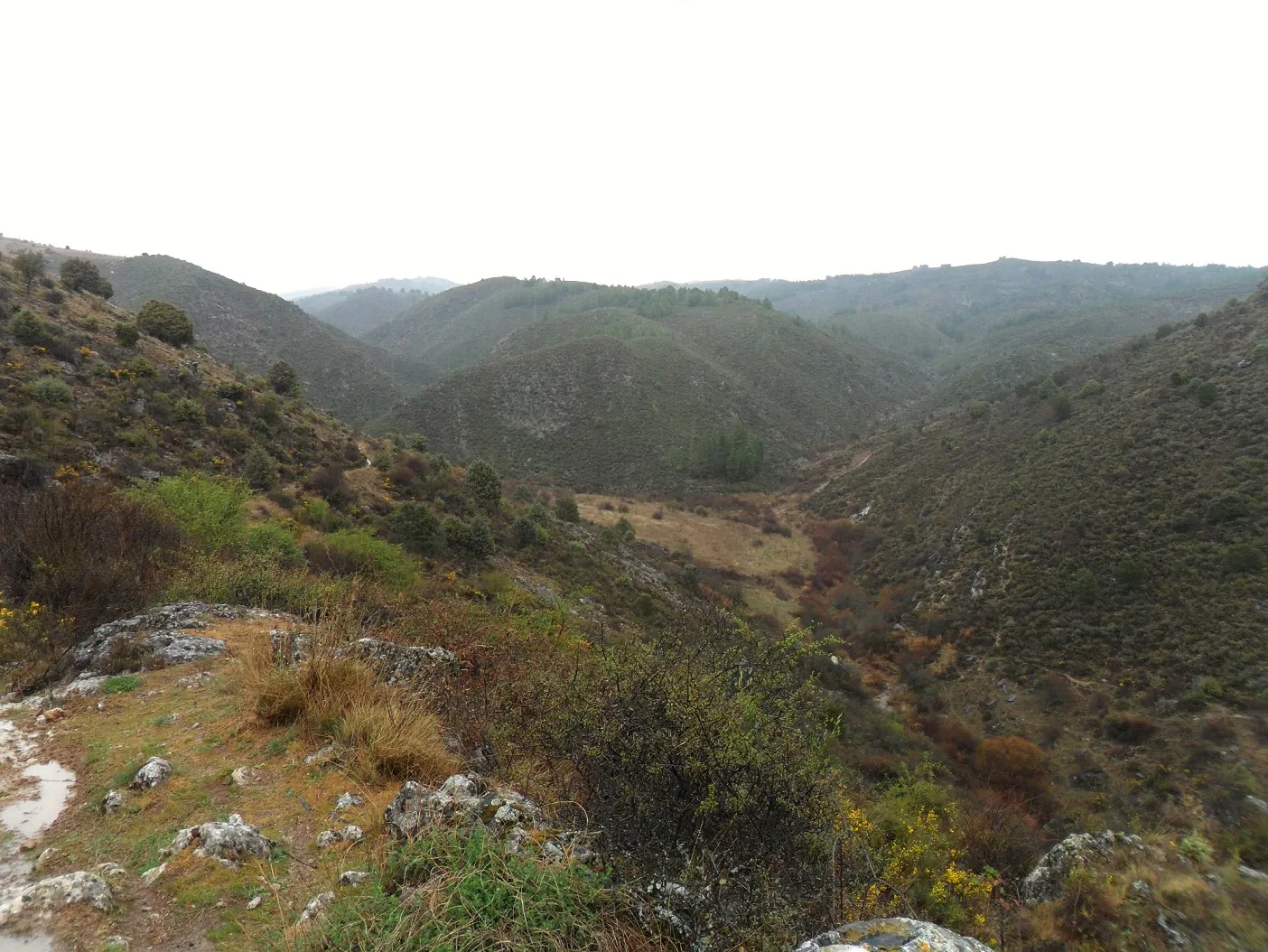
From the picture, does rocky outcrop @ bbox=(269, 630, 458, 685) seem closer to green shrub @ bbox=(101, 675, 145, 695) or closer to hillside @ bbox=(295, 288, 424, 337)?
green shrub @ bbox=(101, 675, 145, 695)

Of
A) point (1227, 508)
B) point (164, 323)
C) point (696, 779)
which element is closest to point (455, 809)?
point (696, 779)

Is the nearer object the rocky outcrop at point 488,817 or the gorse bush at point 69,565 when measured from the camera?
the rocky outcrop at point 488,817

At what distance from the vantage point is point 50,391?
1526 cm

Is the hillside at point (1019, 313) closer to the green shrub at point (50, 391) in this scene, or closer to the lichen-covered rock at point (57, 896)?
the lichen-covered rock at point (57, 896)

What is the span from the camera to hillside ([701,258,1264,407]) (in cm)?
7331

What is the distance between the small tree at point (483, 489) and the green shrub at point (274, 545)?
45.0 feet

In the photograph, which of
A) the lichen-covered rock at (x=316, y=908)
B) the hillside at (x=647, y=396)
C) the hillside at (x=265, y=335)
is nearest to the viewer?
the lichen-covered rock at (x=316, y=908)

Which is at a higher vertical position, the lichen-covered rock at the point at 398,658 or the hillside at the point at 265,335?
the hillside at the point at 265,335

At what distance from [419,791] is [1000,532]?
31.1 meters

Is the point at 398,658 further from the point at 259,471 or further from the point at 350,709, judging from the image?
the point at 259,471

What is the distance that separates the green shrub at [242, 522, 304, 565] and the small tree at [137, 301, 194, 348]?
782 inches

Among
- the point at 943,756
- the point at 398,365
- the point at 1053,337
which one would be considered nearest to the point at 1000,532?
the point at 943,756

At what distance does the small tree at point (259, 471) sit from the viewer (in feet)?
56.5

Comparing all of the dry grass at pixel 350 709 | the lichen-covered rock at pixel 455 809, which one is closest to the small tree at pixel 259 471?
the dry grass at pixel 350 709
